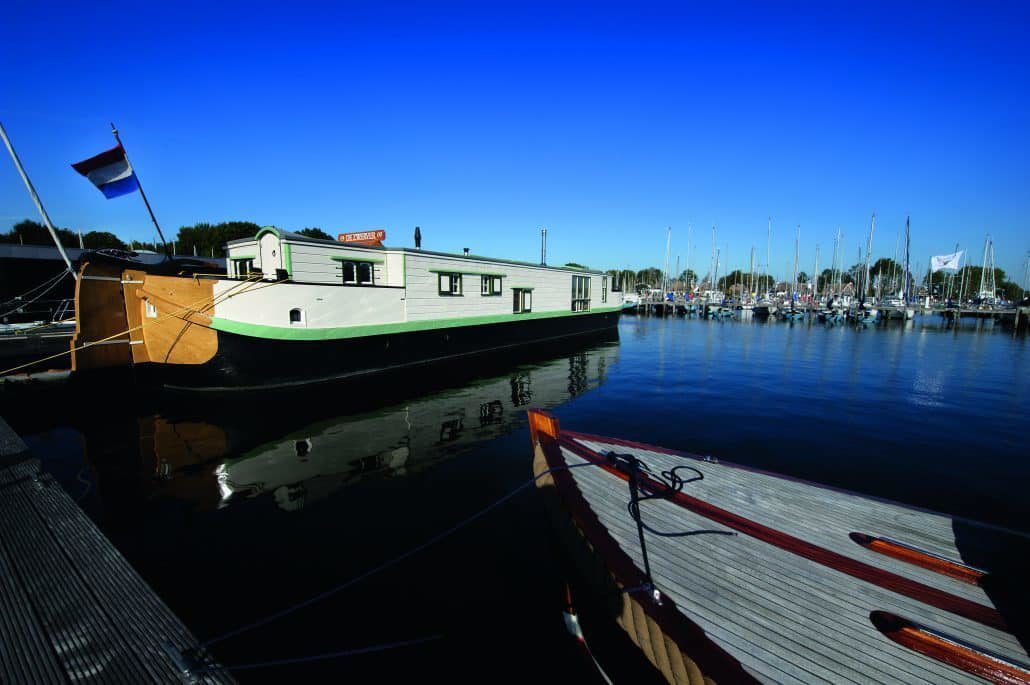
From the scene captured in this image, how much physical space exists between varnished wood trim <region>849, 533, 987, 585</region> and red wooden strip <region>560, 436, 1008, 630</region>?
418 millimetres

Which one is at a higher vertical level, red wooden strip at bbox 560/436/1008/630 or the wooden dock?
red wooden strip at bbox 560/436/1008/630

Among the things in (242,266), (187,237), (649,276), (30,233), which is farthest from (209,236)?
(649,276)

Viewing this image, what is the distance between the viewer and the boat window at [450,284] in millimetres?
20922

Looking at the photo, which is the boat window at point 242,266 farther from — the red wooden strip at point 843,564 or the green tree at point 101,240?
the green tree at point 101,240

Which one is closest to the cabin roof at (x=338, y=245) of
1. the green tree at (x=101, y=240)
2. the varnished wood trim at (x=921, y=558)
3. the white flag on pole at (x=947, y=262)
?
the varnished wood trim at (x=921, y=558)

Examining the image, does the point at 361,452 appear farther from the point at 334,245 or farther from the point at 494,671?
the point at 334,245

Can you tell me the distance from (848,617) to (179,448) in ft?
41.3

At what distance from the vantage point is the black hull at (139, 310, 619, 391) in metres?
14.5

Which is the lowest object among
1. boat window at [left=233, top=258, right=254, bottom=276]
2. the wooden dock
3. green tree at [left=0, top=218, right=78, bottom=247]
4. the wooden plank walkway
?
the wooden dock

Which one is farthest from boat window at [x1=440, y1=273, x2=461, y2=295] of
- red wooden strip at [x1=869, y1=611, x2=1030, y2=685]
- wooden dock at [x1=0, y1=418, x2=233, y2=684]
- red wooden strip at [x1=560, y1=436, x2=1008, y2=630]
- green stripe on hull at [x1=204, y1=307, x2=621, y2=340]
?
red wooden strip at [x1=869, y1=611, x2=1030, y2=685]

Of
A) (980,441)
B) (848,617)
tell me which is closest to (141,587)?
(848,617)

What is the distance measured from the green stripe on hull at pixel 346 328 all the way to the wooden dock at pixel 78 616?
29.8ft

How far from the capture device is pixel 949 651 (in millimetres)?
2959

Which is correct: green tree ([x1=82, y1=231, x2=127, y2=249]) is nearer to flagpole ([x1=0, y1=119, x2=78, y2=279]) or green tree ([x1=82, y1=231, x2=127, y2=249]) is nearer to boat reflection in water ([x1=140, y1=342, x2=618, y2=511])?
flagpole ([x1=0, y1=119, x2=78, y2=279])
